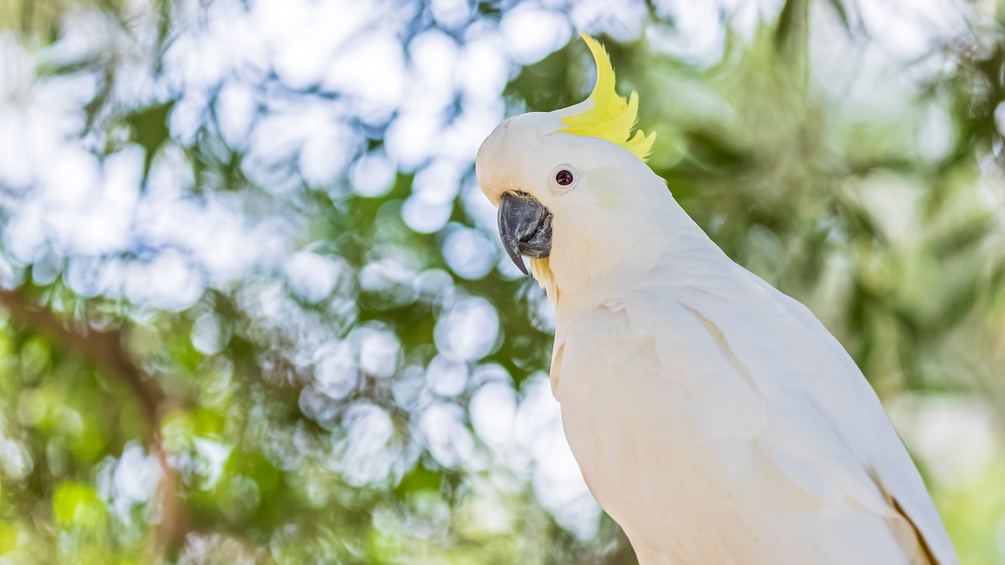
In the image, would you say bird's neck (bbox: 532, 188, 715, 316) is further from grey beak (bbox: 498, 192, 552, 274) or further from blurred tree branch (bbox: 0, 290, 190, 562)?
blurred tree branch (bbox: 0, 290, 190, 562)

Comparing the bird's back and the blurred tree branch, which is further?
the blurred tree branch

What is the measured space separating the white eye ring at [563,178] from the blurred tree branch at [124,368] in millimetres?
1509

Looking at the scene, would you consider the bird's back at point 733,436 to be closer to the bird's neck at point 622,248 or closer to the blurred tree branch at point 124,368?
the bird's neck at point 622,248

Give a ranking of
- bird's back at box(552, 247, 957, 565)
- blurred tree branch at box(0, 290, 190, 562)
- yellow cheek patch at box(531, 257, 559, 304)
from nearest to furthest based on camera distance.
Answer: bird's back at box(552, 247, 957, 565)
yellow cheek patch at box(531, 257, 559, 304)
blurred tree branch at box(0, 290, 190, 562)

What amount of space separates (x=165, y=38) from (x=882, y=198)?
1973mm

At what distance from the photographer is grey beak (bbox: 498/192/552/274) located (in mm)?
1569

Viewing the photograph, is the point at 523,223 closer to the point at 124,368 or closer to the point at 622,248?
the point at 622,248

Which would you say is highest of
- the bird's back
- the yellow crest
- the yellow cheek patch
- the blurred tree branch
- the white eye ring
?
the yellow crest

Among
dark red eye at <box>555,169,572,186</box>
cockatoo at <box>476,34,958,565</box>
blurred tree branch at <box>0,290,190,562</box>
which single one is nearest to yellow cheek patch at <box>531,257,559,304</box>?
cockatoo at <box>476,34,958,565</box>

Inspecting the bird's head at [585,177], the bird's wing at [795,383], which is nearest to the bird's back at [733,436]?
the bird's wing at [795,383]

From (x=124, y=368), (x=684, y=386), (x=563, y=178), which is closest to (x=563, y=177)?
(x=563, y=178)

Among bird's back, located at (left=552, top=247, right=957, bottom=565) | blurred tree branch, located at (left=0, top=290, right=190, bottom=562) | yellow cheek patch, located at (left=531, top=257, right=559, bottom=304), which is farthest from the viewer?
blurred tree branch, located at (left=0, top=290, right=190, bottom=562)

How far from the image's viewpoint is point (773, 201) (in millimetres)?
2381

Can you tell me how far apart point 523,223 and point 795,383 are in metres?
0.50
